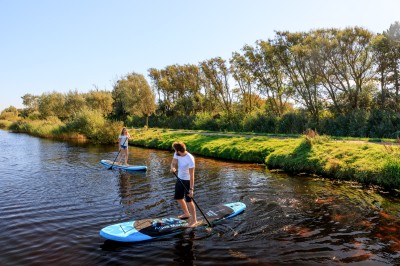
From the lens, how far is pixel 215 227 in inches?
400

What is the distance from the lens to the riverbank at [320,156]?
48.7 ft

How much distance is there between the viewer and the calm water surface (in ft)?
26.5

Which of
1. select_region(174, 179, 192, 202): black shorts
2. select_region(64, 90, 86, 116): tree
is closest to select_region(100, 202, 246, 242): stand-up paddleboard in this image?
select_region(174, 179, 192, 202): black shorts

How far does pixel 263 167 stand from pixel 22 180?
14.3 meters

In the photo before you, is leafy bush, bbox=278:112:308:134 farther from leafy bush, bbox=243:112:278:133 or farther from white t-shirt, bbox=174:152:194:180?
white t-shirt, bbox=174:152:194:180

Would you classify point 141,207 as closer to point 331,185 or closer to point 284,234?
point 284,234

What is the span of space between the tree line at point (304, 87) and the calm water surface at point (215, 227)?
48.1 feet

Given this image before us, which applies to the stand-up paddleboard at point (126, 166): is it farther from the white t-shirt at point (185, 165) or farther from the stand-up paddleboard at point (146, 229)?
the white t-shirt at point (185, 165)

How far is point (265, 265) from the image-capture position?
7.58 m

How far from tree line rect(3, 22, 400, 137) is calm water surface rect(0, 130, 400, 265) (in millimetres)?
14663

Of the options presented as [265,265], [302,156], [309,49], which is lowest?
[265,265]

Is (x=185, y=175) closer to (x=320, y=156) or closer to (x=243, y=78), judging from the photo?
(x=320, y=156)

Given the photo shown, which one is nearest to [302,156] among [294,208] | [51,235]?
[294,208]

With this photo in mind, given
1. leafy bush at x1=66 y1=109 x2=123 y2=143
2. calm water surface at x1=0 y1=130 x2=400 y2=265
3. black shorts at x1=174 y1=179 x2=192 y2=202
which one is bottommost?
calm water surface at x1=0 y1=130 x2=400 y2=265
